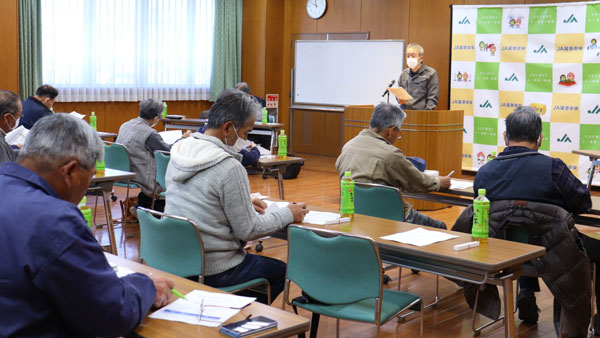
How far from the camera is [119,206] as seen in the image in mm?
7527

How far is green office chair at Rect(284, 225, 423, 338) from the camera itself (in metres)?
2.68

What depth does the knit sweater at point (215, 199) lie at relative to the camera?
292 cm

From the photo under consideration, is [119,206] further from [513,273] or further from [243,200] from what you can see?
[513,273]

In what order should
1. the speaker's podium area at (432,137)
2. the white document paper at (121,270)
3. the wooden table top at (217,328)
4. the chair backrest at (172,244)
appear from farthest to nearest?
the speaker's podium area at (432,137)
the chair backrest at (172,244)
the white document paper at (121,270)
the wooden table top at (217,328)

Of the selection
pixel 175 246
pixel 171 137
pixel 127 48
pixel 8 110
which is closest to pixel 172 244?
pixel 175 246

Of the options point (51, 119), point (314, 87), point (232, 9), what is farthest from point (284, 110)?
point (51, 119)

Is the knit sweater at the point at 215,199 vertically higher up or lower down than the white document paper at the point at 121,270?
higher up

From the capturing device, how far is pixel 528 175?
3518mm

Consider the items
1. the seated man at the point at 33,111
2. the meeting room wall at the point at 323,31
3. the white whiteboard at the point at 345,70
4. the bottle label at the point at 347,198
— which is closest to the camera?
the bottle label at the point at 347,198

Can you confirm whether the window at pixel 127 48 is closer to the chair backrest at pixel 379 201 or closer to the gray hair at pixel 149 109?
the gray hair at pixel 149 109

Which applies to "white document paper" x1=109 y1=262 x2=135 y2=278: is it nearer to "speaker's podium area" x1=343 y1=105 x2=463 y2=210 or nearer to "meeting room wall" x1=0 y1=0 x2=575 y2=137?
"speaker's podium area" x1=343 y1=105 x2=463 y2=210

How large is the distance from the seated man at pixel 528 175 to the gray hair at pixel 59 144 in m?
2.41

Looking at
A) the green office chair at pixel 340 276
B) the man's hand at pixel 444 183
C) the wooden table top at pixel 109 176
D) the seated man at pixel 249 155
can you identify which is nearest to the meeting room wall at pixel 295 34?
the seated man at pixel 249 155

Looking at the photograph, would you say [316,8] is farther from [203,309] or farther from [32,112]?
[203,309]
